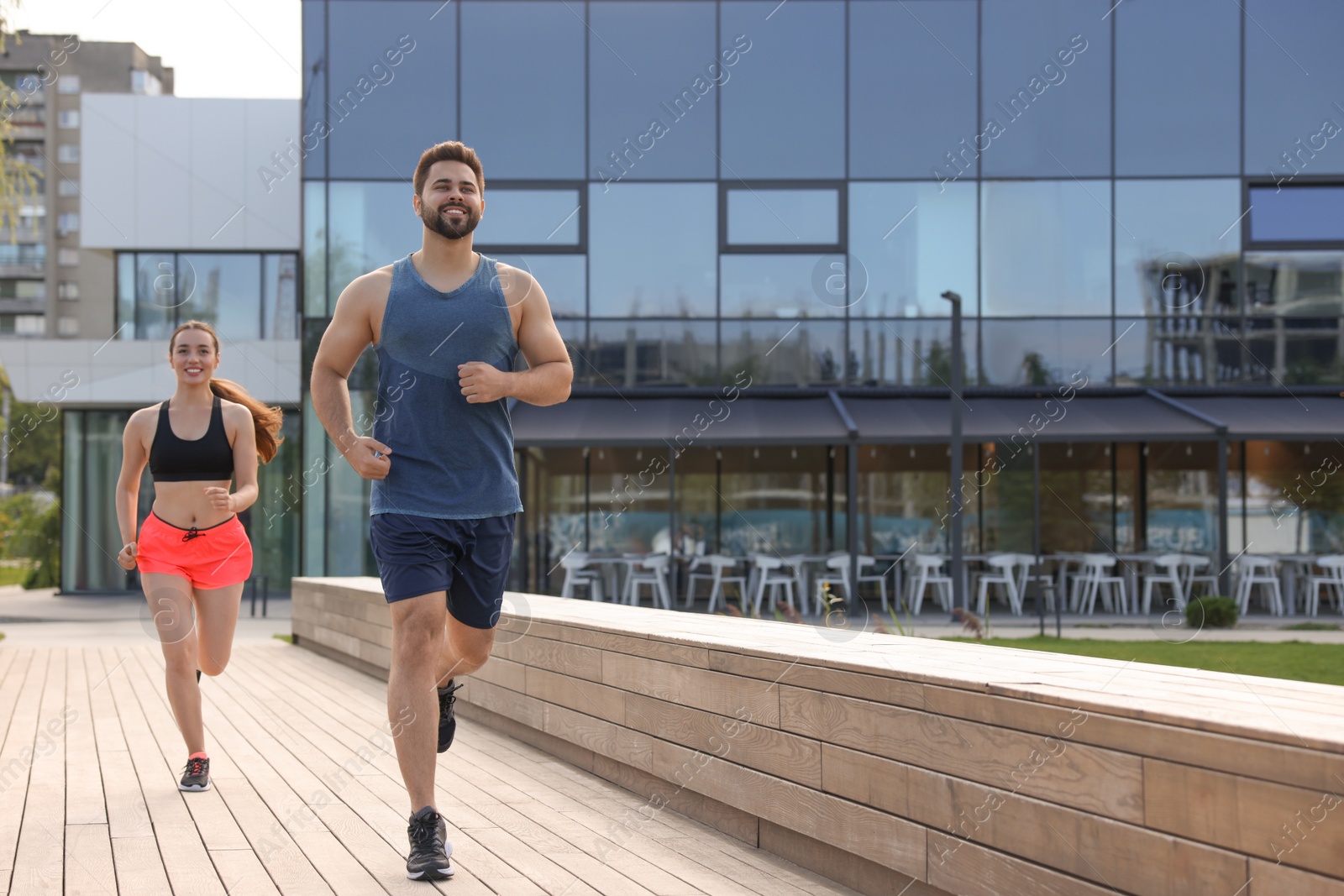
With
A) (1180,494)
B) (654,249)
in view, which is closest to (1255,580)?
(1180,494)

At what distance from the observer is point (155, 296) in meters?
21.5

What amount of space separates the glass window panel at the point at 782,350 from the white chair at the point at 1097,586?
175 inches

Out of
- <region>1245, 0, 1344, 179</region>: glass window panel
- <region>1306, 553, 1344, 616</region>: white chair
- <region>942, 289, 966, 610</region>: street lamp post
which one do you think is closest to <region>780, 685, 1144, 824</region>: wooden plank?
<region>942, 289, 966, 610</region>: street lamp post

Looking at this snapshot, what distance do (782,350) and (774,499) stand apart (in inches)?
90.0

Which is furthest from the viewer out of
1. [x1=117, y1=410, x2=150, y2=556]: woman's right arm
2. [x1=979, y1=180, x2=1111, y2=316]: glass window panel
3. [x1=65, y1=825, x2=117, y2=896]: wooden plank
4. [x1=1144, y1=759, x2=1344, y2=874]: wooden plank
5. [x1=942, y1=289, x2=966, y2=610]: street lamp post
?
[x1=979, y1=180, x2=1111, y2=316]: glass window panel

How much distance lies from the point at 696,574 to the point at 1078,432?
5.52m

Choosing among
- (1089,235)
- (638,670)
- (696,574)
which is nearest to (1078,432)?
(1089,235)

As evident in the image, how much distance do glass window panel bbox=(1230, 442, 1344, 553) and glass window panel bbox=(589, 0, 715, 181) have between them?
9404 mm

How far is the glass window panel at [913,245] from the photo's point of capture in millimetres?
18344

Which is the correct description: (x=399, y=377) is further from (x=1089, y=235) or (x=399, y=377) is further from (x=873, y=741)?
(x=1089, y=235)

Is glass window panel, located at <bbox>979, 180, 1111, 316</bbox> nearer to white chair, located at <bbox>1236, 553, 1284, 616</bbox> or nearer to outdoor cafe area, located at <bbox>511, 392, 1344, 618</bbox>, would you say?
outdoor cafe area, located at <bbox>511, 392, 1344, 618</bbox>

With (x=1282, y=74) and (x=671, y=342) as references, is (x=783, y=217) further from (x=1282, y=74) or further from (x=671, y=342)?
(x=1282, y=74)

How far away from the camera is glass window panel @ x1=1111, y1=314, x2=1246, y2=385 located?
18406 millimetres

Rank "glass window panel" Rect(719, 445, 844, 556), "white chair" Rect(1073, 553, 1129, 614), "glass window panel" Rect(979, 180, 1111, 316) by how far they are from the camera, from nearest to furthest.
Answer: "white chair" Rect(1073, 553, 1129, 614) < "glass window panel" Rect(979, 180, 1111, 316) < "glass window panel" Rect(719, 445, 844, 556)
